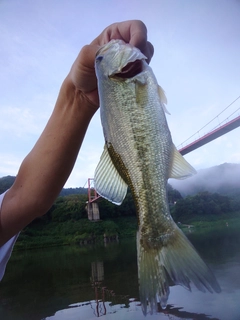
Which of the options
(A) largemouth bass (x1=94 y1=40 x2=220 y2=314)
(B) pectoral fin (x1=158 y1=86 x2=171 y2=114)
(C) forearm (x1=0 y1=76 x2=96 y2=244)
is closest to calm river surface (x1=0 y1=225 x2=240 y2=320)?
(C) forearm (x1=0 y1=76 x2=96 y2=244)

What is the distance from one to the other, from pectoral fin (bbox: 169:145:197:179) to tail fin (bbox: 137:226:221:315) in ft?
0.72

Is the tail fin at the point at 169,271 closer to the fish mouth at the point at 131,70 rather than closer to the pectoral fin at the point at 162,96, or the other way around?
the pectoral fin at the point at 162,96

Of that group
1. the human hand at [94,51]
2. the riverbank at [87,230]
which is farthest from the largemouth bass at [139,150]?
A: the riverbank at [87,230]

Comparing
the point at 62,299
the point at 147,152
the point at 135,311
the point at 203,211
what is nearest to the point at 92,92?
the point at 147,152

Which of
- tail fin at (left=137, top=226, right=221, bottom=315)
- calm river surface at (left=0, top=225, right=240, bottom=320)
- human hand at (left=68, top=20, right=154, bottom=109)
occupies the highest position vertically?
human hand at (left=68, top=20, right=154, bottom=109)

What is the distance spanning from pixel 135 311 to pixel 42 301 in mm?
3284

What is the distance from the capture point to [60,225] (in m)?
27.0

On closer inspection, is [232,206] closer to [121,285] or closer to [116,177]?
[121,285]

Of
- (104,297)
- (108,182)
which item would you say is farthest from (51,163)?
(104,297)

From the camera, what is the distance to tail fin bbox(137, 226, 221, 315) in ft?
2.74

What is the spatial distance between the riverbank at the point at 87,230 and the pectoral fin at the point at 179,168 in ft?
79.1

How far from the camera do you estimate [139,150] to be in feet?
3.62

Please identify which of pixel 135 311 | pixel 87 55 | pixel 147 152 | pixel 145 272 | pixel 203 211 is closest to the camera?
pixel 145 272

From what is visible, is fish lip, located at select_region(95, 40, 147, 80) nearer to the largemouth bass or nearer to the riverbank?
the largemouth bass
